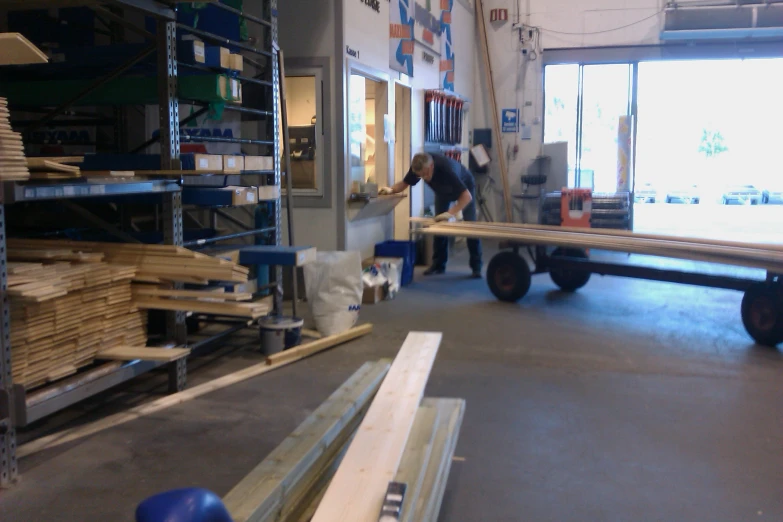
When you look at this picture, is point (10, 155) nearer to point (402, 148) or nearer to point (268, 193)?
point (268, 193)

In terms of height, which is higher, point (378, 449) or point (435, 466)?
point (378, 449)

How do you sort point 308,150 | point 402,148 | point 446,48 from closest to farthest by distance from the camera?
point 308,150
point 402,148
point 446,48

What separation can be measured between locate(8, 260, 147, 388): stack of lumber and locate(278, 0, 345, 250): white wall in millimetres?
2964

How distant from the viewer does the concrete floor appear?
2701 mm

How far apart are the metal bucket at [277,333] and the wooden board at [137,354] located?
3.72 ft

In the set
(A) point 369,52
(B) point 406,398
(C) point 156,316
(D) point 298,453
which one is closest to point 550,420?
(B) point 406,398

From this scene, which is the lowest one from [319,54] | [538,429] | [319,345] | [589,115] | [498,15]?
[538,429]

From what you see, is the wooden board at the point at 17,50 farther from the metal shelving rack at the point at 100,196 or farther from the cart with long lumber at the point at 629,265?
the cart with long lumber at the point at 629,265

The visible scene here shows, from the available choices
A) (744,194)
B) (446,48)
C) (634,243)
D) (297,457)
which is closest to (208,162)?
(297,457)

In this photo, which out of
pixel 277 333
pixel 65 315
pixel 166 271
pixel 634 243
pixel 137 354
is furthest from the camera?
pixel 634 243

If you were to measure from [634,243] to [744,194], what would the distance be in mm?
12328

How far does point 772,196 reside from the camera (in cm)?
1596

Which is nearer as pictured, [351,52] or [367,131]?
[351,52]

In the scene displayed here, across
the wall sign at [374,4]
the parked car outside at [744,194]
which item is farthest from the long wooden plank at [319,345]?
the parked car outside at [744,194]
